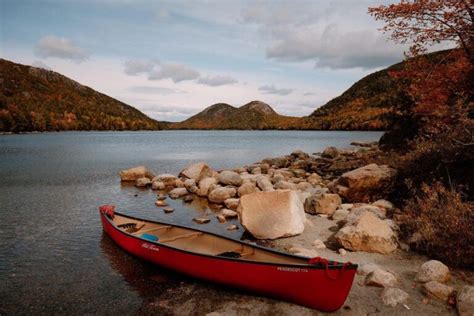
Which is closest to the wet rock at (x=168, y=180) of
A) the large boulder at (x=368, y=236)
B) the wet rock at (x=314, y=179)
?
the wet rock at (x=314, y=179)

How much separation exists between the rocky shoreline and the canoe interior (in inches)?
68.7

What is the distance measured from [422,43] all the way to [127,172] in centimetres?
2326

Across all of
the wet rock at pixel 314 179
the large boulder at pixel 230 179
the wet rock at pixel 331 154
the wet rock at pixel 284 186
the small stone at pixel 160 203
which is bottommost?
the small stone at pixel 160 203

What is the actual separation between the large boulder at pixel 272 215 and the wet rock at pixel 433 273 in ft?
16.3

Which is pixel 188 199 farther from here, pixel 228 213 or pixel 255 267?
pixel 255 267

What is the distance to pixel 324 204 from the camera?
15625 millimetres

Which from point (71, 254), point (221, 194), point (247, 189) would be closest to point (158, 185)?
point (221, 194)

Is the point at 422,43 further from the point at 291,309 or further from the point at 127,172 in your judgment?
the point at 127,172

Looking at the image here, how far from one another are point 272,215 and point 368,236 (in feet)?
12.3

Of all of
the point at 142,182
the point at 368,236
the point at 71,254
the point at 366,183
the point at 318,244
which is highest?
the point at 366,183

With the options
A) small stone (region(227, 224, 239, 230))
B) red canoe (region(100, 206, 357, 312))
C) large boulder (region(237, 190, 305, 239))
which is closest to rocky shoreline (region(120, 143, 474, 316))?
large boulder (region(237, 190, 305, 239))

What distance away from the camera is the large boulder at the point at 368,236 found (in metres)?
10.9

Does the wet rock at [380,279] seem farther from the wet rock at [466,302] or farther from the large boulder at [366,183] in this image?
the large boulder at [366,183]

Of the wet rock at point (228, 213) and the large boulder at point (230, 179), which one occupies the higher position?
the large boulder at point (230, 179)
